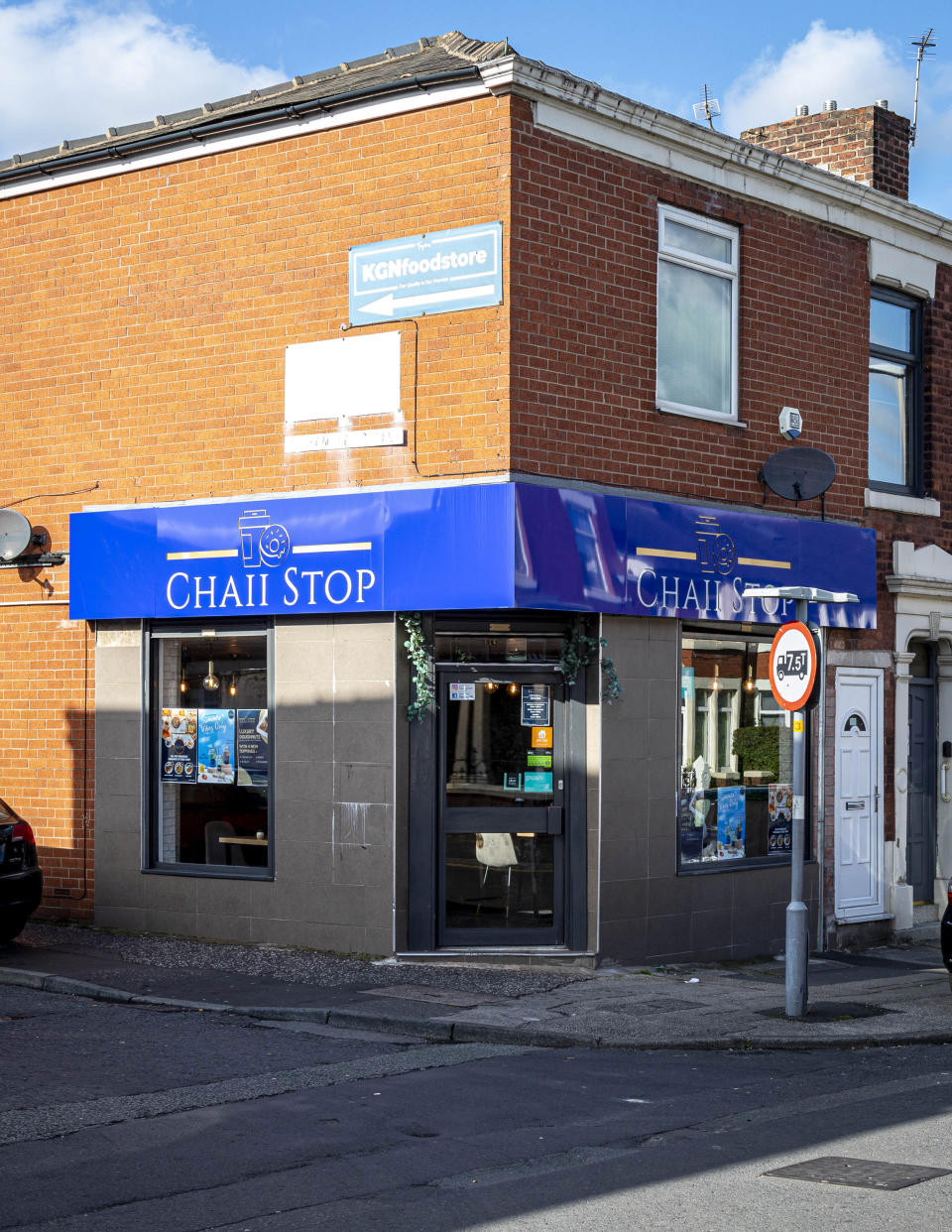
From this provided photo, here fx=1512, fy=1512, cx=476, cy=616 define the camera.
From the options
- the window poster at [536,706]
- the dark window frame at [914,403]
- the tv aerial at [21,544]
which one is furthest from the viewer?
the dark window frame at [914,403]

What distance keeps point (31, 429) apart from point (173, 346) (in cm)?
197

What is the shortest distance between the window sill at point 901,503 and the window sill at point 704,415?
7.11ft

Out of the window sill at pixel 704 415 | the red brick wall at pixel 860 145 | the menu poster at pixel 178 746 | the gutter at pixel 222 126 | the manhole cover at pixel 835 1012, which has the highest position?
the red brick wall at pixel 860 145

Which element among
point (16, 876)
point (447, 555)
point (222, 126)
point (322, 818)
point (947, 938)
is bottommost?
point (947, 938)

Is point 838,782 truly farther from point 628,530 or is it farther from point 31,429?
point 31,429

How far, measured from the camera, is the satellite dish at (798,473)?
1385cm

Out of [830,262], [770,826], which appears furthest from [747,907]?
[830,262]

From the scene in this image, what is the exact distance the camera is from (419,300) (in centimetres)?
1241

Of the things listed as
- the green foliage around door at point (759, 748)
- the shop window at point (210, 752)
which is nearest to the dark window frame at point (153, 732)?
the shop window at point (210, 752)

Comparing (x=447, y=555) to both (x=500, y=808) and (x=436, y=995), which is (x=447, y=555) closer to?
(x=500, y=808)

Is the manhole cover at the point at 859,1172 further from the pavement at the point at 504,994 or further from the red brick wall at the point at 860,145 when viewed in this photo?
the red brick wall at the point at 860,145

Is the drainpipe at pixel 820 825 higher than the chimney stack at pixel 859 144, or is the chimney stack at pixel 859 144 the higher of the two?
the chimney stack at pixel 859 144

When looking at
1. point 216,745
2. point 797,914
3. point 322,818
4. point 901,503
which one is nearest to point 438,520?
point 322,818

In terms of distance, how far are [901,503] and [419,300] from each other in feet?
19.8
